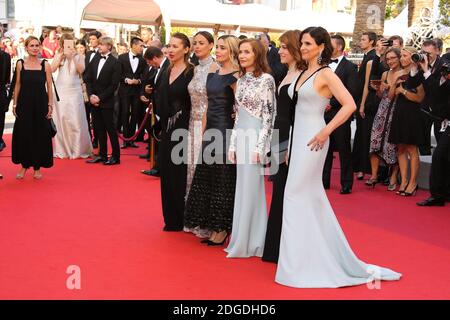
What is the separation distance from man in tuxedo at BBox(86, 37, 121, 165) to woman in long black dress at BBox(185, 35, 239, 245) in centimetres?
509

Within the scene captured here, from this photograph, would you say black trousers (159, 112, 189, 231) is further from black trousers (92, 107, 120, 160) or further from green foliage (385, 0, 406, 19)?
green foliage (385, 0, 406, 19)

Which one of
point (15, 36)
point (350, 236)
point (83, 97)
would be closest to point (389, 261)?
point (350, 236)

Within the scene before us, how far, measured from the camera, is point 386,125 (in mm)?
9859

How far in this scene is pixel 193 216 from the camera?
22.3 ft

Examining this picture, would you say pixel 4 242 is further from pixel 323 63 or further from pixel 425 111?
pixel 425 111

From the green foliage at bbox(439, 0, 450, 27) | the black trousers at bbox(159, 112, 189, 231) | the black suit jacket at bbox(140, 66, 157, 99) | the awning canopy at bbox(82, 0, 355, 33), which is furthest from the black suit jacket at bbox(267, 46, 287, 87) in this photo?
the green foliage at bbox(439, 0, 450, 27)

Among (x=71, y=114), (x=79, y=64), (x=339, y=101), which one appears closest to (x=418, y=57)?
(x=339, y=101)

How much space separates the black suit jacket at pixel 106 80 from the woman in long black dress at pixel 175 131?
457 cm

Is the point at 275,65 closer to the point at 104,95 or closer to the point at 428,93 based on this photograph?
the point at 104,95

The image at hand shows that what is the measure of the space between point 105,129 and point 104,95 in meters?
0.55

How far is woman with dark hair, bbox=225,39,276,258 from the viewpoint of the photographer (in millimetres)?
6180

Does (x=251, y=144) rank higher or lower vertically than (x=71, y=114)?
higher

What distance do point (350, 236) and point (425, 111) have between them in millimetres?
2700
